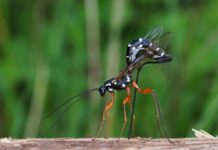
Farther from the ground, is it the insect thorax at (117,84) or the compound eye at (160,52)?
the compound eye at (160,52)

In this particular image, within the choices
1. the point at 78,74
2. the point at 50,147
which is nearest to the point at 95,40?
the point at 78,74

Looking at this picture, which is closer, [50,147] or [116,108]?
[50,147]

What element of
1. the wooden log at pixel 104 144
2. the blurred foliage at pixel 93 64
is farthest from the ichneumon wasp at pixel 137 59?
the blurred foliage at pixel 93 64

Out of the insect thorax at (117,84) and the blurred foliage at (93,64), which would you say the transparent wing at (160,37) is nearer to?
the insect thorax at (117,84)

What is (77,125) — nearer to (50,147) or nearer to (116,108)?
(116,108)

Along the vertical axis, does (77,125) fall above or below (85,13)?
below

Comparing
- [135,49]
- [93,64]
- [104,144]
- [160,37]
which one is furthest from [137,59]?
[93,64]

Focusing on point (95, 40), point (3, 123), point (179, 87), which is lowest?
point (3, 123)
